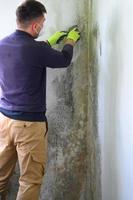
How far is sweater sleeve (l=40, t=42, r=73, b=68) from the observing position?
6.81 ft

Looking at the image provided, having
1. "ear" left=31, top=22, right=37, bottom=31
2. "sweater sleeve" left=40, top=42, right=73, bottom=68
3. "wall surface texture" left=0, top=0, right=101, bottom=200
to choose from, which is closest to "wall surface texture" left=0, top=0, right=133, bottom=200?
"wall surface texture" left=0, top=0, right=101, bottom=200

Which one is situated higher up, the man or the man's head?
the man's head

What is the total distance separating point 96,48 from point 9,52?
0.57 metres

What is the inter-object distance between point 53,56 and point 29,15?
0.26 meters

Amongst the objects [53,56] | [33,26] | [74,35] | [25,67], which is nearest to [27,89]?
[25,67]

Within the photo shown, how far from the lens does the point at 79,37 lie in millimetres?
2420

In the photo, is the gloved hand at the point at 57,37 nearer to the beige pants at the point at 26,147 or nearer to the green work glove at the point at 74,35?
the green work glove at the point at 74,35

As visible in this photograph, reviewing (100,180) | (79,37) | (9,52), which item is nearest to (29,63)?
→ (9,52)

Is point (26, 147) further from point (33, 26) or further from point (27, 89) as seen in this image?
point (33, 26)

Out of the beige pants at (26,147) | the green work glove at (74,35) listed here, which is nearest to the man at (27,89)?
the beige pants at (26,147)

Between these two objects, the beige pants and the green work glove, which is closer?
the beige pants

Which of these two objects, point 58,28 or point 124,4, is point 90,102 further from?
point 124,4

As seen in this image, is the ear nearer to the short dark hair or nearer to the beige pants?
the short dark hair

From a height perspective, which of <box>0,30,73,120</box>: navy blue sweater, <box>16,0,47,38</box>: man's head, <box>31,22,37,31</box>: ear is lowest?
<box>0,30,73,120</box>: navy blue sweater
